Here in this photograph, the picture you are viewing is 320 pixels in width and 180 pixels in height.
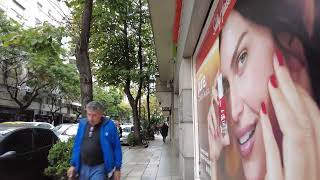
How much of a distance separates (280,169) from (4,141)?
677 centimetres

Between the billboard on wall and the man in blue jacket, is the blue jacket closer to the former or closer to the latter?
the man in blue jacket

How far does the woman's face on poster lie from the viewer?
8.83 ft

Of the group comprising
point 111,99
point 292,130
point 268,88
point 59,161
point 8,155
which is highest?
point 111,99

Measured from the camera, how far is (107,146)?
16.4ft

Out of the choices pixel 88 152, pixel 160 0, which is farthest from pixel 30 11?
pixel 88 152

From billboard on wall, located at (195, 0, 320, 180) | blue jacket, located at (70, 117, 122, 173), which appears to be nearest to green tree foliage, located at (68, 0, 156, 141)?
blue jacket, located at (70, 117, 122, 173)

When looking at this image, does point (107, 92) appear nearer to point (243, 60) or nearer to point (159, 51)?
point (159, 51)

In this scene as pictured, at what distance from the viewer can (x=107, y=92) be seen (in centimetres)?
6259

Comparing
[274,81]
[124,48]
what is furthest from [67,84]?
[274,81]

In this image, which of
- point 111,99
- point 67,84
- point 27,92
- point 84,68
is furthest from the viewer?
point 111,99

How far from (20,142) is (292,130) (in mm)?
7378

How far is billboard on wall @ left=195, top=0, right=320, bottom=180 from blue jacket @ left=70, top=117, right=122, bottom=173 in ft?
4.55

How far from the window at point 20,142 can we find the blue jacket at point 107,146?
11.1 feet

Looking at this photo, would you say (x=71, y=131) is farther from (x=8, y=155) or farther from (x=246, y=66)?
(x=246, y=66)
